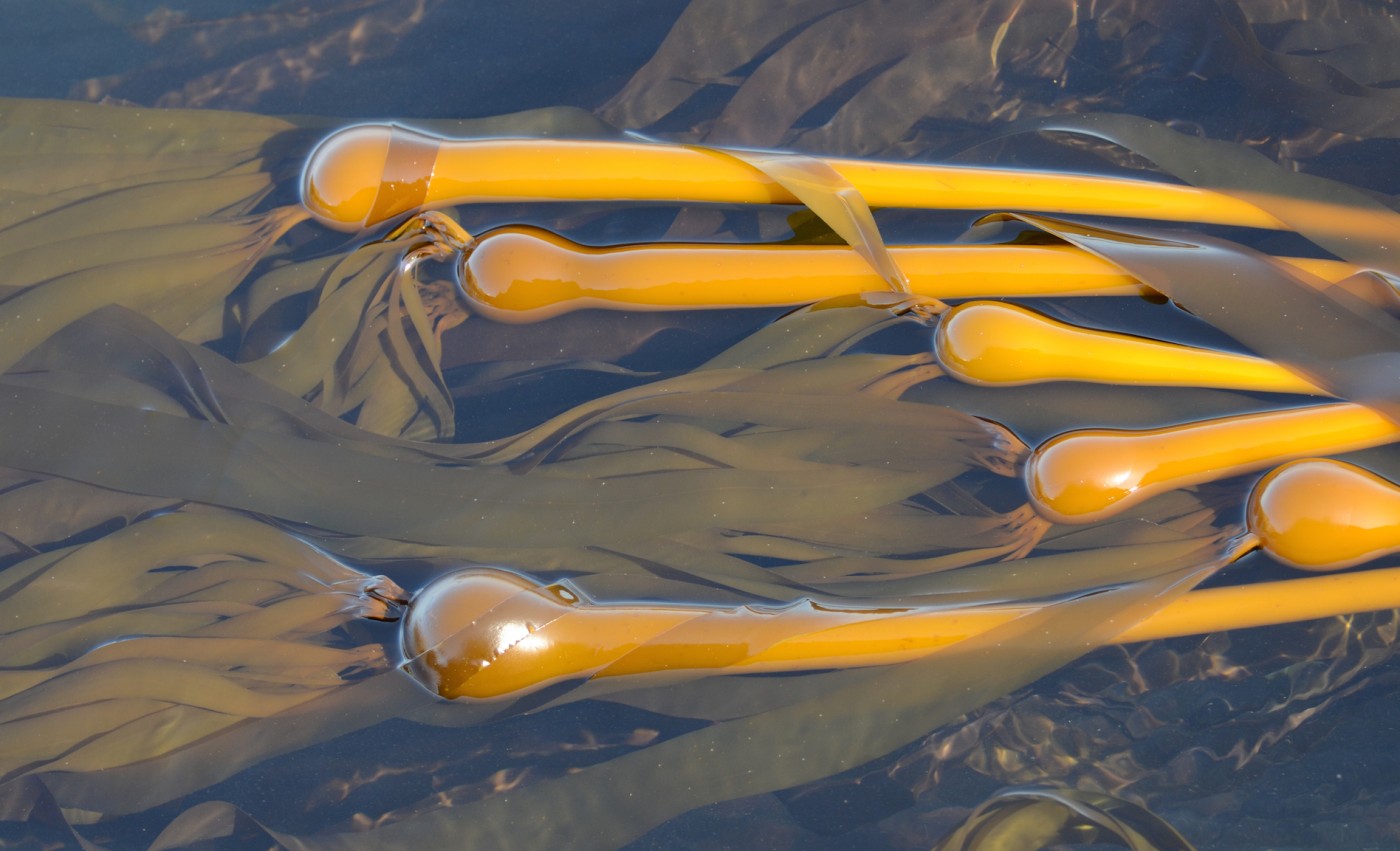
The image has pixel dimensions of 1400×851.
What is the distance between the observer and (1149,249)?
43.2 inches

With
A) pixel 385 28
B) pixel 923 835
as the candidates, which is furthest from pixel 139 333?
pixel 923 835

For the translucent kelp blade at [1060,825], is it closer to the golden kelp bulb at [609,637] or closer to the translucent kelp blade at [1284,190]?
the golden kelp bulb at [609,637]

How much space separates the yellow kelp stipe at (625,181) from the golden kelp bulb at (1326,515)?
0.33 metres

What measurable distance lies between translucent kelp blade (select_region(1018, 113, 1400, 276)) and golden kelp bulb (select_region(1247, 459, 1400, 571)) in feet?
0.92

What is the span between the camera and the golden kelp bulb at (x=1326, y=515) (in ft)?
3.14

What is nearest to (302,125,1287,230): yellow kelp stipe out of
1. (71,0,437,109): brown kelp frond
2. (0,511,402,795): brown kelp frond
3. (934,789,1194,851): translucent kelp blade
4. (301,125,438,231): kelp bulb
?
(301,125,438,231): kelp bulb

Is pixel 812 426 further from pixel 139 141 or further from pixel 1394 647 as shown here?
pixel 139 141

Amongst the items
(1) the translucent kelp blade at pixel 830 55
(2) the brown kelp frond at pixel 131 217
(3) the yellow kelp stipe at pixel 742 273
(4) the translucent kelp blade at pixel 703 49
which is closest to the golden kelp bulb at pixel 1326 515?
(3) the yellow kelp stipe at pixel 742 273

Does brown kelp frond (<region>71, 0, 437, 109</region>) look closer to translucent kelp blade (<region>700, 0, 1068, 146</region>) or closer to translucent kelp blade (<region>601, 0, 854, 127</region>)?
translucent kelp blade (<region>601, 0, 854, 127</region>)

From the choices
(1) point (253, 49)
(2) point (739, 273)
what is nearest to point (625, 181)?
(2) point (739, 273)

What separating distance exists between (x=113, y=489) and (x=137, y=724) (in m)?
0.23

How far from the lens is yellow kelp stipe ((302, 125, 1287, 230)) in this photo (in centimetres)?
111

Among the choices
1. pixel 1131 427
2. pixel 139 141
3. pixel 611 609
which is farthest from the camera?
pixel 139 141

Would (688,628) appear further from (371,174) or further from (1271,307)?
(1271,307)
